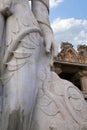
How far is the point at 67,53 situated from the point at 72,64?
3.80ft

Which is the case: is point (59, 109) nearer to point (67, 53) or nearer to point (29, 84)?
point (29, 84)

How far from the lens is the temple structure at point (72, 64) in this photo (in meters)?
19.8

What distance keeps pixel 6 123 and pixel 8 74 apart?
0.39 meters

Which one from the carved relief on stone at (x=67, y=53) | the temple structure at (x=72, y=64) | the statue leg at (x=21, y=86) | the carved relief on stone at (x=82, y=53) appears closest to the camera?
the statue leg at (x=21, y=86)

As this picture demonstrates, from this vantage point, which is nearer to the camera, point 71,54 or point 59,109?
point 59,109

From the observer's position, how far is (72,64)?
19.9 metres

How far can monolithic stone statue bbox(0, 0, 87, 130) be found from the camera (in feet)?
7.14

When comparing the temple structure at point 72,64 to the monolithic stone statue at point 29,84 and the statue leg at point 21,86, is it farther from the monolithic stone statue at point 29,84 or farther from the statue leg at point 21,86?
the statue leg at point 21,86

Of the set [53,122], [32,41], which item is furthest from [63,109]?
[32,41]

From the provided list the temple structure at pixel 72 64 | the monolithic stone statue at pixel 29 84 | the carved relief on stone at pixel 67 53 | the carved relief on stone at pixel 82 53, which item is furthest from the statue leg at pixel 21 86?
the carved relief on stone at pixel 82 53

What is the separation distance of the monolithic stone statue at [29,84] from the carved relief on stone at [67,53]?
57.7 ft

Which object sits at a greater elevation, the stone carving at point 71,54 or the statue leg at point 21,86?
the stone carving at point 71,54

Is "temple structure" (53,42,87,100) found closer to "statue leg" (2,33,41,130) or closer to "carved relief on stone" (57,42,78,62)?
"carved relief on stone" (57,42,78,62)

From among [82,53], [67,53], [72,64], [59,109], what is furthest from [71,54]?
[59,109]
